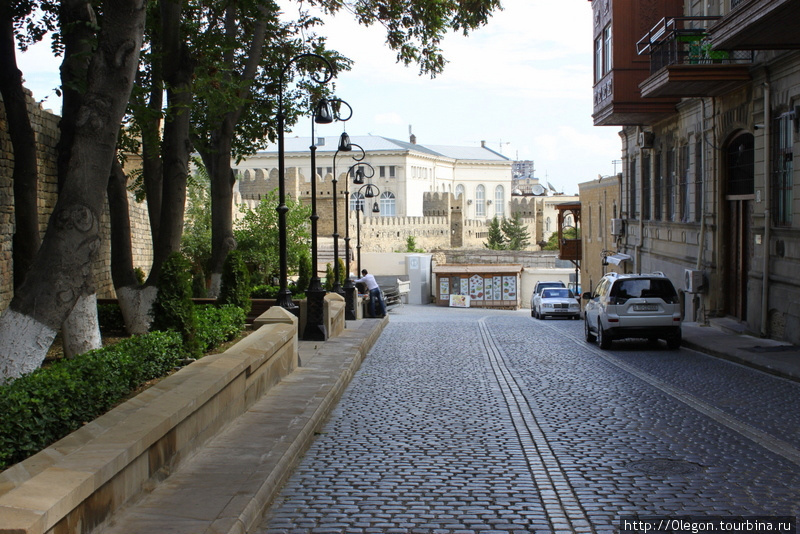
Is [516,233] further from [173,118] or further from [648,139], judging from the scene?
[173,118]

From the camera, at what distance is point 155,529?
5.05 metres

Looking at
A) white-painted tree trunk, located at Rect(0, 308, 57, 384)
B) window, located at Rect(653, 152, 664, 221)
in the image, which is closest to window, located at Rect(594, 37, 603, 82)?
window, located at Rect(653, 152, 664, 221)

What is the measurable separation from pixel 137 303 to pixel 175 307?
3.27m

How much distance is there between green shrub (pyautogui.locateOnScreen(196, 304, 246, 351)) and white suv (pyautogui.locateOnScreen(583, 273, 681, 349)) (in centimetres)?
714

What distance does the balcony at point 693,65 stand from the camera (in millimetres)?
18078

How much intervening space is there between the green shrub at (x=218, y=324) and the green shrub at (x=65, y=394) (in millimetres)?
2520

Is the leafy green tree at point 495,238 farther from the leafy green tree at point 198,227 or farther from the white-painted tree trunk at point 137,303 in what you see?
the white-painted tree trunk at point 137,303

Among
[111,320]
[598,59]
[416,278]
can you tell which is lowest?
[416,278]

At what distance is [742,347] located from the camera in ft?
52.0

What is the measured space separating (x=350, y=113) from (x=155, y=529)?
1412 cm

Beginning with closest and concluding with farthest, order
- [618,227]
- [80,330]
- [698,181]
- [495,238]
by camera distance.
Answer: [80,330] < [698,181] < [618,227] < [495,238]

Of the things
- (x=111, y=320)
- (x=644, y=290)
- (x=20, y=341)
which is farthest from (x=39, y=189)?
(x=644, y=290)

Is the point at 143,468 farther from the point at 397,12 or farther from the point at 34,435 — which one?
the point at 397,12

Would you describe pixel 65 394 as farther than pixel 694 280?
No
